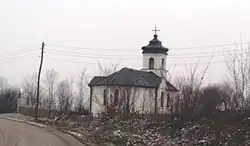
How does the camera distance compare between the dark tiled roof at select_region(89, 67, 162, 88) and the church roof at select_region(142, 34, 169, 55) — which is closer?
the dark tiled roof at select_region(89, 67, 162, 88)

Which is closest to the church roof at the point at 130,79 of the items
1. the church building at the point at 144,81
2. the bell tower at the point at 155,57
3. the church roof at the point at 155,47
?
the church building at the point at 144,81

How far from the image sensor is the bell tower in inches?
2598

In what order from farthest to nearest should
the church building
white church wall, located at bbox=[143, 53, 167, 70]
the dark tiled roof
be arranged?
white church wall, located at bbox=[143, 53, 167, 70], the dark tiled roof, the church building

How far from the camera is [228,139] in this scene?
19766mm

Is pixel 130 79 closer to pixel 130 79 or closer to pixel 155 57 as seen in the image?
pixel 130 79

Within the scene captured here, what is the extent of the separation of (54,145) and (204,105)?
9.37 m

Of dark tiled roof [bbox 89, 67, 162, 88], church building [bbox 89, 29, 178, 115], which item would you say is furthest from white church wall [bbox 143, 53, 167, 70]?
dark tiled roof [bbox 89, 67, 162, 88]

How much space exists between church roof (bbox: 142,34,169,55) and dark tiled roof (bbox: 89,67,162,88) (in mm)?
3617

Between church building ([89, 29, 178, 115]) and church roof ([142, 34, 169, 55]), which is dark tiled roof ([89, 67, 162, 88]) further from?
church roof ([142, 34, 169, 55])

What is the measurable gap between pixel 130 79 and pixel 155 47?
802 cm

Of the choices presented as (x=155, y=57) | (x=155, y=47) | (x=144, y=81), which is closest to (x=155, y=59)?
(x=155, y=57)

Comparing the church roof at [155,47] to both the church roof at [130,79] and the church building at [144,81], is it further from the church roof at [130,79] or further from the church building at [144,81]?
the church roof at [130,79]

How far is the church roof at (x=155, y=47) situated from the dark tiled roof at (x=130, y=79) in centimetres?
362

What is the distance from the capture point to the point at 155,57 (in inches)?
2603
